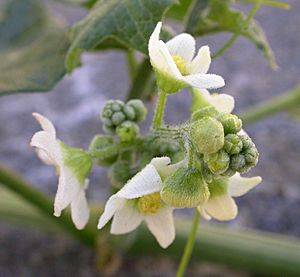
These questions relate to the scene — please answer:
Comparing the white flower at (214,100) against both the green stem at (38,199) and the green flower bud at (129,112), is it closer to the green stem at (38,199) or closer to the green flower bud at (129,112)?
the green flower bud at (129,112)

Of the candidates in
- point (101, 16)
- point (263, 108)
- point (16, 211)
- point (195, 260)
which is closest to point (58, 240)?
point (16, 211)

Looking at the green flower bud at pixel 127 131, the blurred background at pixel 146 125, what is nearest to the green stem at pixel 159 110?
the green flower bud at pixel 127 131

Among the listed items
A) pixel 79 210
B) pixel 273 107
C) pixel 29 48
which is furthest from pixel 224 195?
pixel 273 107

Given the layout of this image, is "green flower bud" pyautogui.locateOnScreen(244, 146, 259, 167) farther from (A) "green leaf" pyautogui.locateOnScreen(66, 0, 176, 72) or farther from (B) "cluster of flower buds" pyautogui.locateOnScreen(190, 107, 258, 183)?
(A) "green leaf" pyautogui.locateOnScreen(66, 0, 176, 72)

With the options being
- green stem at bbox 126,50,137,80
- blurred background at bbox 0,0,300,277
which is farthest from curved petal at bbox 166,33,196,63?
blurred background at bbox 0,0,300,277

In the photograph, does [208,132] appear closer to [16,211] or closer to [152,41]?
[152,41]

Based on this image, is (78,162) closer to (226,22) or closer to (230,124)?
(230,124)
